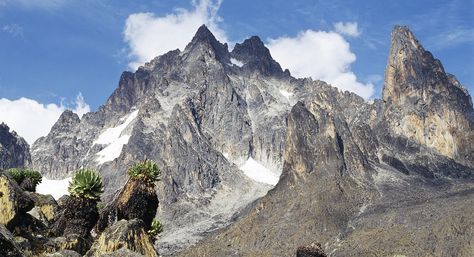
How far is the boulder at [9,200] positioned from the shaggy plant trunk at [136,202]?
894 centimetres

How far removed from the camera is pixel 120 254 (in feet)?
81.7

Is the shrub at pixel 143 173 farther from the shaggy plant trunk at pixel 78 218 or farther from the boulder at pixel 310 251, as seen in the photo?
the boulder at pixel 310 251

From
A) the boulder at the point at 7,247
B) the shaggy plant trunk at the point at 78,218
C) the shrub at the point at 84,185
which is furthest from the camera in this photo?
the shrub at the point at 84,185

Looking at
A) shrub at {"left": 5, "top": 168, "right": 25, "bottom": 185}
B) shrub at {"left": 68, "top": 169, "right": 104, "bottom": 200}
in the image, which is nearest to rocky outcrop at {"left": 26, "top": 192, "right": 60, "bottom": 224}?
shrub at {"left": 5, "top": 168, "right": 25, "bottom": 185}

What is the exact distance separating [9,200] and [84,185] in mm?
6243

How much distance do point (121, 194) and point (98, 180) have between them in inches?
123

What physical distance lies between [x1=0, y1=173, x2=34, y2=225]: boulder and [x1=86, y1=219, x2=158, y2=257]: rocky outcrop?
5705mm

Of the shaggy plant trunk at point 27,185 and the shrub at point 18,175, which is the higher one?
the shrub at point 18,175

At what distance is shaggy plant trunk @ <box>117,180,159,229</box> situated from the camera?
142 feet

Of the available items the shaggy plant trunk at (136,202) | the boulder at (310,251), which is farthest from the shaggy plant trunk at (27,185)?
the boulder at (310,251)

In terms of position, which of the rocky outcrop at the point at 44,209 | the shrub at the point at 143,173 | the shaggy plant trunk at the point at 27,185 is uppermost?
the shaggy plant trunk at the point at 27,185

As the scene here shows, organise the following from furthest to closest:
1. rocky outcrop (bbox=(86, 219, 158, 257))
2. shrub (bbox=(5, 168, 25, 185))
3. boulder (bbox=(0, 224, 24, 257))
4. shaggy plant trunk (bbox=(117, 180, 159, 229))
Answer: shrub (bbox=(5, 168, 25, 185))
shaggy plant trunk (bbox=(117, 180, 159, 229))
rocky outcrop (bbox=(86, 219, 158, 257))
boulder (bbox=(0, 224, 24, 257))

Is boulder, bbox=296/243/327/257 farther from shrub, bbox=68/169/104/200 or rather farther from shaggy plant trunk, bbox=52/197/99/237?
shrub, bbox=68/169/104/200

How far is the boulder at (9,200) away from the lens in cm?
3425
